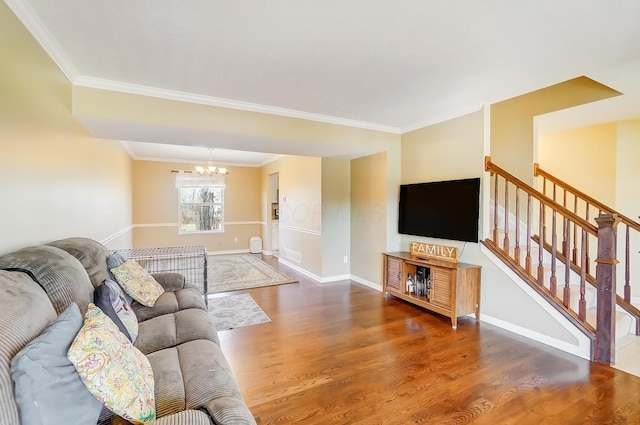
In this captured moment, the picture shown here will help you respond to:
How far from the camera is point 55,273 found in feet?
4.94

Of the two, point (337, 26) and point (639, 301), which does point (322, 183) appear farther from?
point (639, 301)

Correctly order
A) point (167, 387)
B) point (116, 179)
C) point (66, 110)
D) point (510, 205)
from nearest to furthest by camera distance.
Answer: point (167, 387), point (66, 110), point (510, 205), point (116, 179)

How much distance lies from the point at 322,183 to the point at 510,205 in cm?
273

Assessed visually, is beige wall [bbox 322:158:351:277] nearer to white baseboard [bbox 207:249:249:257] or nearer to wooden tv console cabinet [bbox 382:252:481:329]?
wooden tv console cabinet [bbox 382:252:481:329]

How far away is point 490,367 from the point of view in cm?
238

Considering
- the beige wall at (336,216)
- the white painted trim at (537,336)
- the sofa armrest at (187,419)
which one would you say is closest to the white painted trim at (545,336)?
the white painted trim at (537,336)

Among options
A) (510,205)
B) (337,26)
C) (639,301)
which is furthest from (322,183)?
(639,301)

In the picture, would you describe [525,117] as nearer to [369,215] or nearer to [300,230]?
[369,215]

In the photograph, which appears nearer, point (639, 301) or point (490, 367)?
point (490, 367)

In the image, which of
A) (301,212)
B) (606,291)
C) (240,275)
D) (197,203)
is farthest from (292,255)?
(606,291)

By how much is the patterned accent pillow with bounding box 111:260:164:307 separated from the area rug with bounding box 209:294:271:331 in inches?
35.4

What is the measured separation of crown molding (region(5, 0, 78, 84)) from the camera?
5.47 feet

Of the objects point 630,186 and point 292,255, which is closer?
point 630,186

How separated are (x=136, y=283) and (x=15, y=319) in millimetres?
1562
